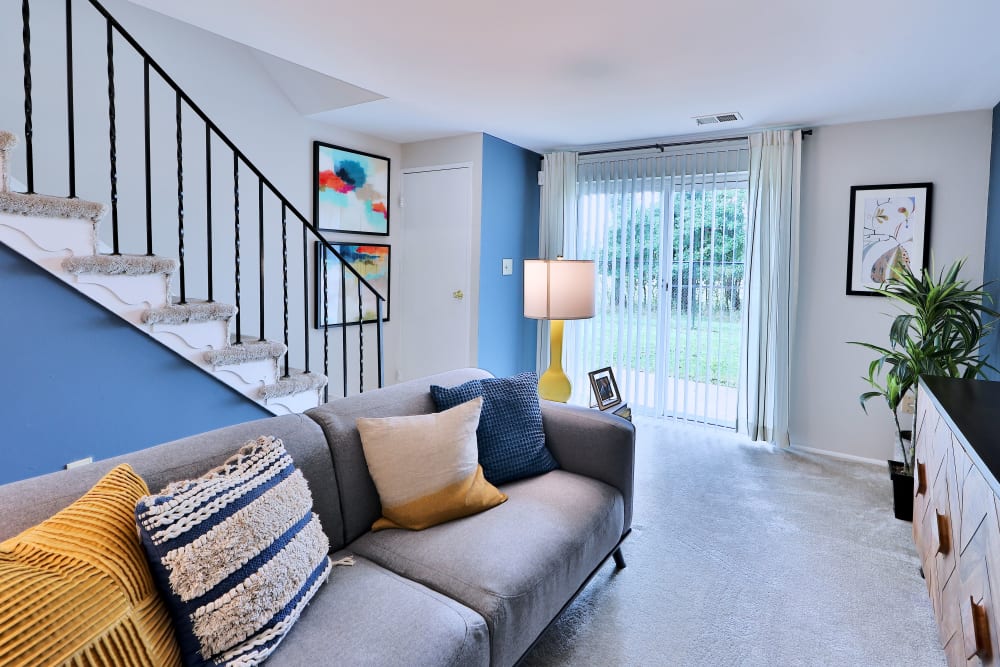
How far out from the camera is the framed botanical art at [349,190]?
420 centimetres

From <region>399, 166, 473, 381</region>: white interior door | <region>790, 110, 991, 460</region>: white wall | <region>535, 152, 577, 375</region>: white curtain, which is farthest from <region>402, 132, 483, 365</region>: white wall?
<region>790, 110, 991, 460</region>: white wall

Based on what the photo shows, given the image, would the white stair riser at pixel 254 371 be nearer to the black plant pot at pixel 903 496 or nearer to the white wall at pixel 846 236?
the black plant pot at pixel 903 496

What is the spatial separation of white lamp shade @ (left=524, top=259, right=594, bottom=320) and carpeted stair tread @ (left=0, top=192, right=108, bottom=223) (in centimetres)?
183

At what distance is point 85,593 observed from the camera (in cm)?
95

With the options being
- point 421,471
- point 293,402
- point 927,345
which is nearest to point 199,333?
point 293,402

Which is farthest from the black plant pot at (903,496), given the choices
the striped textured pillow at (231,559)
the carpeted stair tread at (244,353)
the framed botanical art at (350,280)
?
the framed botanical art at (350,280)

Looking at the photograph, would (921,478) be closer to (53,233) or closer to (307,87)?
(53,233)

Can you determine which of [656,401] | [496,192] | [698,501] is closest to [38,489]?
[698,501]

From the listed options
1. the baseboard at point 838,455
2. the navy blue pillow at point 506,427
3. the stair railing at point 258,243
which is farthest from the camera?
the baseboard at point 838,455

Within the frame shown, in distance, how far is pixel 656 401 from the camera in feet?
15.0

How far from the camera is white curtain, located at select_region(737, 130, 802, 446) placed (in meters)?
3.88

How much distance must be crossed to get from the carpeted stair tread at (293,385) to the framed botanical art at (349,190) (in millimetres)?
1618

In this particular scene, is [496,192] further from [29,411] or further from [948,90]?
[29,411]

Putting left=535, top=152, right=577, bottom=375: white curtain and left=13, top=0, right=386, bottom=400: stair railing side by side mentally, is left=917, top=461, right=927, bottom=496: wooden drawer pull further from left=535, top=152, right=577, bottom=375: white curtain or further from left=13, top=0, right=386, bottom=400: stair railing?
left=535, top=152, right=577, bottom=375: white curtain
